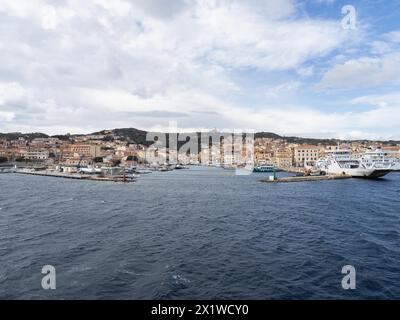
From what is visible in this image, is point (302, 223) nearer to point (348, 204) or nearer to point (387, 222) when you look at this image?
point (387, 222)

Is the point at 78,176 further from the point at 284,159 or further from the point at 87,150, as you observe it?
the point at 87,150

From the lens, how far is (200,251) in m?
16.7

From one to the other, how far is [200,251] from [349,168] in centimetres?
6257

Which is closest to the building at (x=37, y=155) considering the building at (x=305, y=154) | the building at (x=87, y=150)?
the building at (x=87, y=150)

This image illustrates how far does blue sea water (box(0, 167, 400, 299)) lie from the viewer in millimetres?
12195

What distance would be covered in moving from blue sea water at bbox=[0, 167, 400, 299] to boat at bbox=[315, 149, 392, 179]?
129ft

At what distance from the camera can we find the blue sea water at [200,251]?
1220cm

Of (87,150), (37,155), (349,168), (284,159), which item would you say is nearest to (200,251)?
(349,168)

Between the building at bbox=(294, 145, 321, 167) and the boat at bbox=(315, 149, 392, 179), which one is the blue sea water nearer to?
the boat at bbox=(315, 149, 392, 179)

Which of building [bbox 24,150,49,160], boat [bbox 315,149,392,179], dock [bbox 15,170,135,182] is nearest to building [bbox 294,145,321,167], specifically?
boat [bbox 315,149,392,179]

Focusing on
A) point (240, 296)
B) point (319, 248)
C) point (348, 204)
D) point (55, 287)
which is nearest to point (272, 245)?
point (319, 248)

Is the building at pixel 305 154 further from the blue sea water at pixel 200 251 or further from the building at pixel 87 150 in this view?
the blue sea water at pixel 200 251

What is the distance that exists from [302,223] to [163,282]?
13956 millimetres

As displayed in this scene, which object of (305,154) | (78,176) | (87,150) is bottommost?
(78,176)
